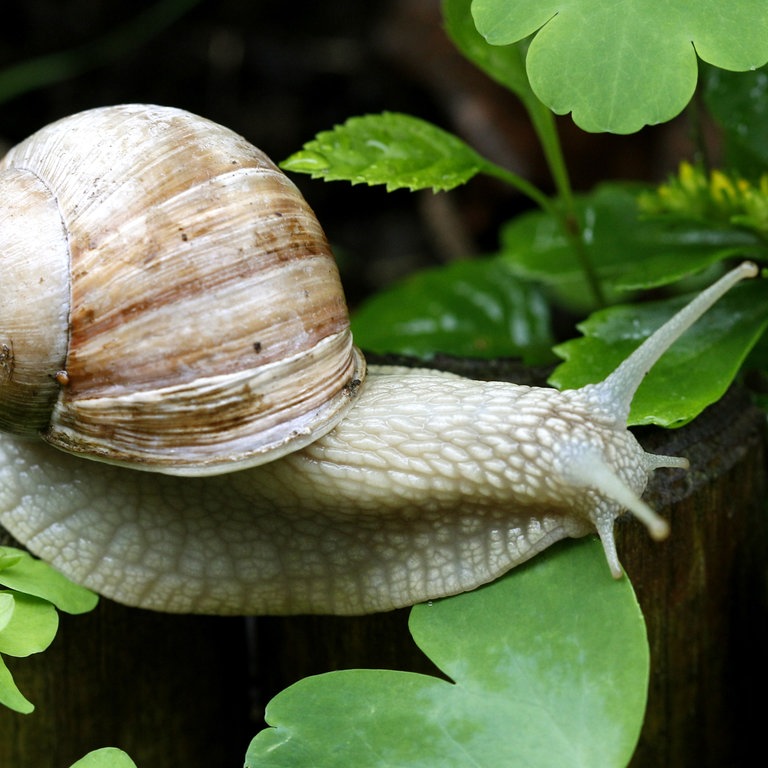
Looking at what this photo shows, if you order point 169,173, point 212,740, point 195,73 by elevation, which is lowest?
point 212,740

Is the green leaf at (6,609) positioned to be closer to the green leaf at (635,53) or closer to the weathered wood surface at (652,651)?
the weathered wood surface at (652,651)

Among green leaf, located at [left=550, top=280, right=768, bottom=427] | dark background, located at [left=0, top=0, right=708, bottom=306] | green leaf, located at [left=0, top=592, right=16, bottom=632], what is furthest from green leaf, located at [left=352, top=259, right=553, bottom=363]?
dark background, located at [left=0, top=0, right=708, bottom=306]

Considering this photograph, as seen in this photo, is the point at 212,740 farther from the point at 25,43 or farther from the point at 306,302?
the point at 25,43

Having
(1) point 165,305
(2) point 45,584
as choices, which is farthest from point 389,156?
(2) point 45,584

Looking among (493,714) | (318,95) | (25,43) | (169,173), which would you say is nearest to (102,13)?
(25,43)

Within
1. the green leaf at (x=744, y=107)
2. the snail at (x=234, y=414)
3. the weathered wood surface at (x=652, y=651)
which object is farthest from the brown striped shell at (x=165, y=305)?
the green leaf at (x=744, y=107)

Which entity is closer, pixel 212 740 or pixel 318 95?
pixel 212 740

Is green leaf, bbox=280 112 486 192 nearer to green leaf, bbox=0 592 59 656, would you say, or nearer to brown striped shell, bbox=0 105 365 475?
brown striped shell, bbox=0 105 365 475
